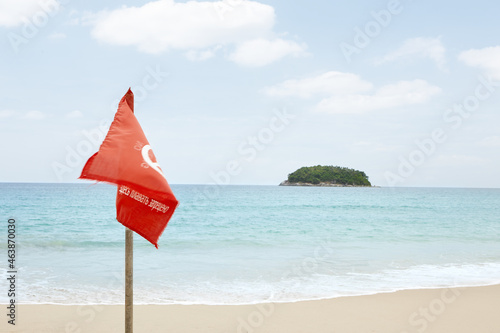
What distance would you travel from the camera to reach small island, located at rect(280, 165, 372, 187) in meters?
125

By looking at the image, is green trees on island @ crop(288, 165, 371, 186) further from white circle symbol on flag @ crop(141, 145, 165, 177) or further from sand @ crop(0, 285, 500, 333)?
white circle symbol on flag @ crop(141, 145, 165, 177)

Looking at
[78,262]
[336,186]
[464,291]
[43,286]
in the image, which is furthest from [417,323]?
[336,186]

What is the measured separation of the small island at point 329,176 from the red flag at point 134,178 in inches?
4863

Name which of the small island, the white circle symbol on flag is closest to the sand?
the white circle symbol on flag

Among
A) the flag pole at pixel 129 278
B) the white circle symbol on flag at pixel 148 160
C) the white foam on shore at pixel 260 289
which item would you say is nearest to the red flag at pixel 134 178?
the white circle symbol on flag at pixel 148 160

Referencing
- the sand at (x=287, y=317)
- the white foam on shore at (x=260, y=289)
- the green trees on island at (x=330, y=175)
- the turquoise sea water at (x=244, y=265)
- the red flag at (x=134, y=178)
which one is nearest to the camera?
the red flag at (x=134, y=178)

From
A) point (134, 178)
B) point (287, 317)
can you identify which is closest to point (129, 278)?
point (134, 178)

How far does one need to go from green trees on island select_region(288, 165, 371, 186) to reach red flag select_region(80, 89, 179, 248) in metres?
124

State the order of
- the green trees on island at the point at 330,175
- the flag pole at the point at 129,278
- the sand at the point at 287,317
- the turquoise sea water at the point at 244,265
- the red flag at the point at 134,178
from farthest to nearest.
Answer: the green trees on island at the point at 330,175, the turquoise sea water at the point at 244,265, the sand at the point at 287,317, the flag pole at the point at 129,278, the red flag at the point at 134,178

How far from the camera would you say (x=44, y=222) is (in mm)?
24438

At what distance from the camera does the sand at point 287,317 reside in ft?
19.6

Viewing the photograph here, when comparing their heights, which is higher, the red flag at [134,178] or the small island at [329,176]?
the small island at [329,176]

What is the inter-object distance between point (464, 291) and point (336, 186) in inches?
5010

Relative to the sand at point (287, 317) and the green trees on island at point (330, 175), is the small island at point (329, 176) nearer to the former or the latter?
the green trees on island at point (330, 175)
